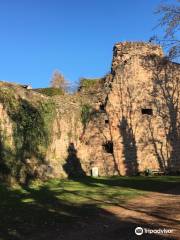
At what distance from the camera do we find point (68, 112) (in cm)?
1944

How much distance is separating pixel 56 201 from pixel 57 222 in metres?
2.63

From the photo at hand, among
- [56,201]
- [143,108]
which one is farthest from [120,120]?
[56,201]

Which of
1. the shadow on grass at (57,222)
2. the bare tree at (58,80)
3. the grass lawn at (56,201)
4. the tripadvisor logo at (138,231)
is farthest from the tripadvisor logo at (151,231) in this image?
→ the bare tree at (58,80)

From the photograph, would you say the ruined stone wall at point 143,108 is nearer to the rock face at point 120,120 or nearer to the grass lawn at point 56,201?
the rock face at point 120,120

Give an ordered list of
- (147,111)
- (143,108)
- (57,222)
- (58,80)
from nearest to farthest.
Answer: (57,222) < (143,108) < (147,111) < (58,80)

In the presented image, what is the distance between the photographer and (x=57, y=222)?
8.44m

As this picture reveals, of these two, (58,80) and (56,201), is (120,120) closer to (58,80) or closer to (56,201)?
(56,201)

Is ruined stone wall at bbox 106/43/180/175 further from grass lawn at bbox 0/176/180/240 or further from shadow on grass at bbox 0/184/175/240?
shadow on grass at bbox 0/184/175/240

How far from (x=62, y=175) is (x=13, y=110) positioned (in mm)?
3910

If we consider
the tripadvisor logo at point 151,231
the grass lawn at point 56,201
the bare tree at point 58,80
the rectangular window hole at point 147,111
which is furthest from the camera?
the bare tree at point 58,80

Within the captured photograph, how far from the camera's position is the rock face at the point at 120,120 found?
1836 cm

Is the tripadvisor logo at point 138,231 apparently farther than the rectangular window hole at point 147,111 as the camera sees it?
No

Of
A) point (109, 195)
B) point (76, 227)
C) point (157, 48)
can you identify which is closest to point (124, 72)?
point (157, 48)

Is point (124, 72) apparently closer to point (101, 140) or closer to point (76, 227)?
point (101, 140)
